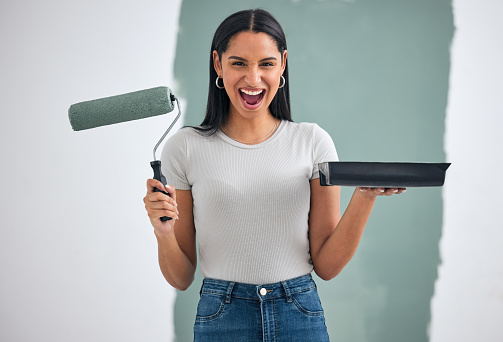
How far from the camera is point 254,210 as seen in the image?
1.09 meters

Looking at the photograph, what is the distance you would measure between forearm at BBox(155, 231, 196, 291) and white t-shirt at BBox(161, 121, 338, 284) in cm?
4

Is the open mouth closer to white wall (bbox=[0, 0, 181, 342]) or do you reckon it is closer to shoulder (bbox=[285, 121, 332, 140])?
shoulder (bbox=[285, 121, 332, 140])

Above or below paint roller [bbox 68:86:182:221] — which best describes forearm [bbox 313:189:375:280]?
below

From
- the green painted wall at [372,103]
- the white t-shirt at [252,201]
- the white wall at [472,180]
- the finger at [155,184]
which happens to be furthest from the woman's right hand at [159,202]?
the white wall at [472,180]

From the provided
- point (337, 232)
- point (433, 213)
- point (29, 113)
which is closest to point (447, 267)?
point (433, 213)

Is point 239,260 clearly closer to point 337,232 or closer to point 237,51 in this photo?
point 337,232

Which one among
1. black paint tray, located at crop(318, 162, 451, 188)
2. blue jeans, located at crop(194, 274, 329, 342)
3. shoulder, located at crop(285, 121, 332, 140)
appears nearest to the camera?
black paint tray, located at crop(318, 162, 451, 188)

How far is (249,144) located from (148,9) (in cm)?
104

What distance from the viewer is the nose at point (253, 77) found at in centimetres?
107

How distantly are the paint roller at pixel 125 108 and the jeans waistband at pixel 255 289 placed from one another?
0.62ft

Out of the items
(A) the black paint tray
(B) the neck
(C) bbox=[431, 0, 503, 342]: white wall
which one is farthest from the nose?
(C) bbox=[431, 0, 503, 342]: white wall

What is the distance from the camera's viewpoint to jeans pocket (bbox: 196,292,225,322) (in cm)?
104

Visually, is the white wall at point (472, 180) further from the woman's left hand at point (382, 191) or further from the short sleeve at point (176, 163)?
the short sleeve at point (176, 163)

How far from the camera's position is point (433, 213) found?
201 cm
